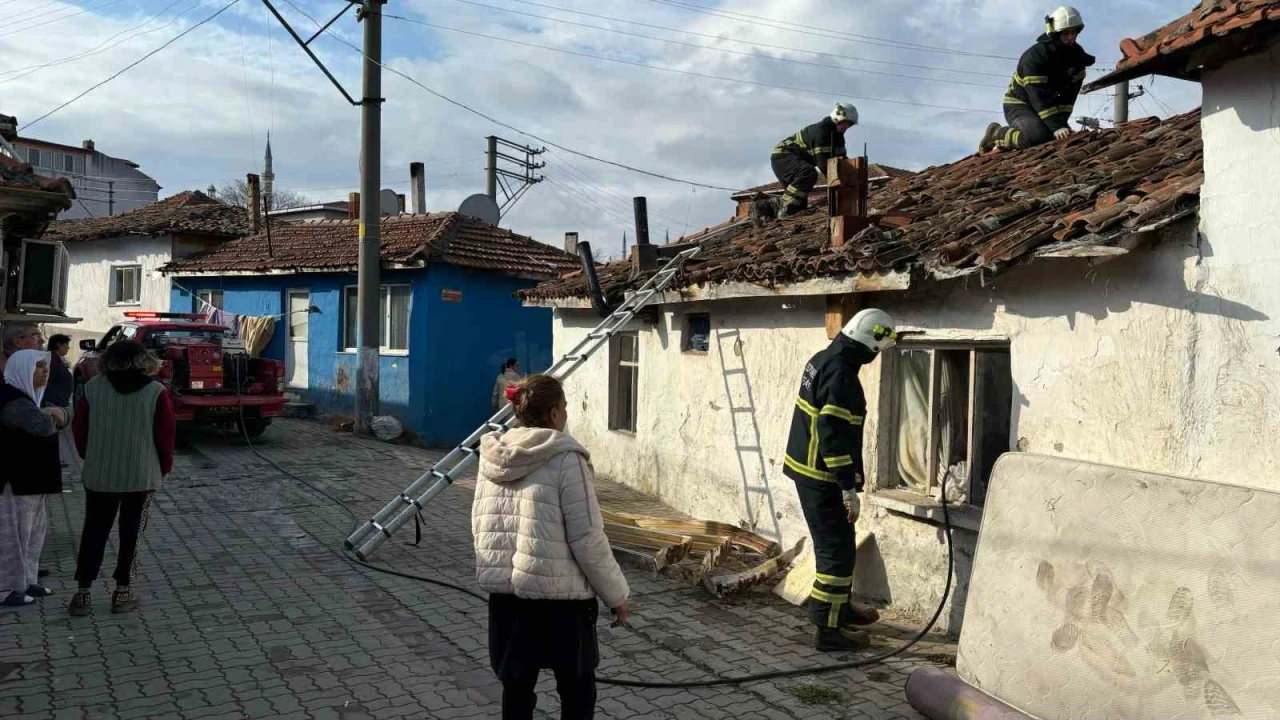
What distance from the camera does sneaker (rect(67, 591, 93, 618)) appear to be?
6125 millimetres

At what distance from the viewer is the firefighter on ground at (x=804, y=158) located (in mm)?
10906

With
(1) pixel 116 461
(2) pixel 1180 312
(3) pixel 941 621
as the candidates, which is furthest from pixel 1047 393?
(1) pixel 116 461

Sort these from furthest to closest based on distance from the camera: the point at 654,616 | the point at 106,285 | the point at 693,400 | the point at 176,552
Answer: the point at 106,285
the point at 693,400
the point at 176,552
the point at 654,616

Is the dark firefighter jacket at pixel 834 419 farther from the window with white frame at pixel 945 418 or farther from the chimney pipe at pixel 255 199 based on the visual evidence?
the chimney pipe at pixel 255 199

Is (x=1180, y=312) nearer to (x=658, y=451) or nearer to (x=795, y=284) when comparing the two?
(x=795, y=284)

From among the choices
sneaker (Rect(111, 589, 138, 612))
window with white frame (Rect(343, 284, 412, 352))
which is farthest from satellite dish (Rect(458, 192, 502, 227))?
sneaker (Rect(111, 589, 138, 612))

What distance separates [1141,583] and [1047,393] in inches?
70.9

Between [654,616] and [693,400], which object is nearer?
[654,616]

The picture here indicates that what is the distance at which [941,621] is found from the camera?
618 cm

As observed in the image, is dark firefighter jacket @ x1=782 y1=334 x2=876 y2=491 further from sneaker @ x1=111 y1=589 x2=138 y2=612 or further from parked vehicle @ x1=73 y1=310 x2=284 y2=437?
parked vehicle @ x1=73 y1=310 x2=284 y2=437

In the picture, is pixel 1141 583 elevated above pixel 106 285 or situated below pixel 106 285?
below

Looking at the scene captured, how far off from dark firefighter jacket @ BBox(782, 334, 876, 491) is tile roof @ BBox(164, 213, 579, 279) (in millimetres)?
11020

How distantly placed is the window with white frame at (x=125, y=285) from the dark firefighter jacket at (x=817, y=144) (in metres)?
17.7

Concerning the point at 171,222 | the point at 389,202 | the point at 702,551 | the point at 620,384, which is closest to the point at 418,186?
the point at 389,202
